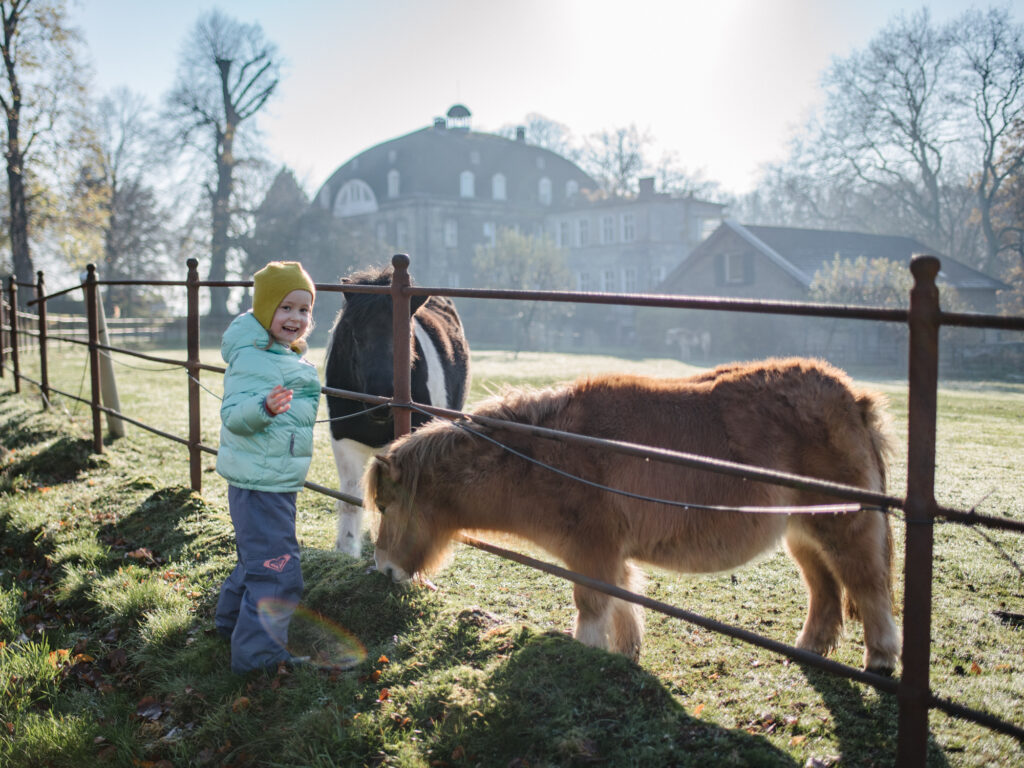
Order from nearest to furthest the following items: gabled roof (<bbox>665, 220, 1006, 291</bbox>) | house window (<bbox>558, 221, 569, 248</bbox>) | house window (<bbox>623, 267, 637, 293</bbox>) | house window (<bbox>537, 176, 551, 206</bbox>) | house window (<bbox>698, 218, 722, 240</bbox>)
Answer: gabled roof (<bbox>665, 220, 1006, 291</bbox>), house window (<bbox>698, 218, 722, 240</bbox>), house window (<bbox>623, 267, 637, 293</bbox>), house window (<bbox>558, 221, 569, 248</bbox>), house window (<bbox>537, 176, 551, 206</bbox>)

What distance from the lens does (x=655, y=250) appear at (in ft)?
163

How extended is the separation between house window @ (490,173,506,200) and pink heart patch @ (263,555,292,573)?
52.6 m

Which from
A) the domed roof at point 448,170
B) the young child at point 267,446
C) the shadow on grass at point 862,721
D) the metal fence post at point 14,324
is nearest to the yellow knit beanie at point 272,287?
the young child at point 267,446

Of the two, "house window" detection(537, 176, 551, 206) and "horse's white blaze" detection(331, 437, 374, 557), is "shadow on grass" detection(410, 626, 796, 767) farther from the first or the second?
"house window" detection(537, 176, 551, 206)

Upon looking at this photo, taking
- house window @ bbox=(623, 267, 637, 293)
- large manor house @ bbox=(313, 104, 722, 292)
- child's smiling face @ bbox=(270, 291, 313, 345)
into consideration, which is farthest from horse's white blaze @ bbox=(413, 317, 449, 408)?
house window @ bbox=(623, 267, 637, 293)

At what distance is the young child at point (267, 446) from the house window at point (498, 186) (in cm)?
5233

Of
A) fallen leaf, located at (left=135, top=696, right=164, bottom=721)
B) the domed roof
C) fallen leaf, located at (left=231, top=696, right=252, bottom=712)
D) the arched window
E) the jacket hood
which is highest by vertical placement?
the domed roof

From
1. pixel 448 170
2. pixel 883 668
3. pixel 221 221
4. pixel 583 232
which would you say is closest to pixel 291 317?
pixel 883 668

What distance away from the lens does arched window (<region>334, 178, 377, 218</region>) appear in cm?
5222

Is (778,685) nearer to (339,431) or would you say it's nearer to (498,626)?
(498,626)

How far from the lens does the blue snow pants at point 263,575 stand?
10.4ft

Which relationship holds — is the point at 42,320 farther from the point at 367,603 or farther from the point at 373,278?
the point at 367,603

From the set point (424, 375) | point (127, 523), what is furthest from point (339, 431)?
point (127, 523)

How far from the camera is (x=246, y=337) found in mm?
3107
